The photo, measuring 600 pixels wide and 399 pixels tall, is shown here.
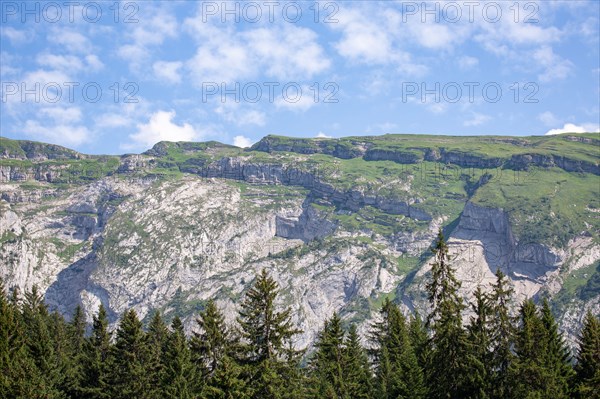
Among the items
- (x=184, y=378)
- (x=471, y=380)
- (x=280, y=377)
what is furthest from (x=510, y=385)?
(x=184, y=378)

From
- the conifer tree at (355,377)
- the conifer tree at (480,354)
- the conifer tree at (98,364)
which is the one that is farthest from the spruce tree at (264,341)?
the conifer tree at (98,364)

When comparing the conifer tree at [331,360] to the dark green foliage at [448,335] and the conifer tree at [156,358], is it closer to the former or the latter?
the dark green foliage at [448,335]

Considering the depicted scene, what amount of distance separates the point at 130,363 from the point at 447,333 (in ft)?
123

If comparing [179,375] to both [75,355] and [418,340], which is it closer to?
[418,340]

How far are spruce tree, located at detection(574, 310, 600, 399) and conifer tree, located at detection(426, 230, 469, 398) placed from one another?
15603mm

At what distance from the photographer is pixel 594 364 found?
78.2 m

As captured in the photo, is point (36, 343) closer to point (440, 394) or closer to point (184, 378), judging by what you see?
point (184, 378)

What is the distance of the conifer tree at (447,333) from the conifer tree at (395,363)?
26.1 feet

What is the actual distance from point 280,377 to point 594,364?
40305 millimetres

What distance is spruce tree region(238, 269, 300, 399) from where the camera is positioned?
5881 centimetres

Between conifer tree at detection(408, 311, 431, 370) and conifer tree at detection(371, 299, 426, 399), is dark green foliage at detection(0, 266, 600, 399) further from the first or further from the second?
conifer tree at detection(408, 311, 431, 370)

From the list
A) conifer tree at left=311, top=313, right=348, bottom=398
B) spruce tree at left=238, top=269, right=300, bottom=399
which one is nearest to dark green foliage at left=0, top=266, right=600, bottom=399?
spruce tree at left=238, top=269, right=300, bottom=399

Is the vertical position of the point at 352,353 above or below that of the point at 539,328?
below

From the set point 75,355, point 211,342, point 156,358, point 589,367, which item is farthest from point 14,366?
point 589,367
